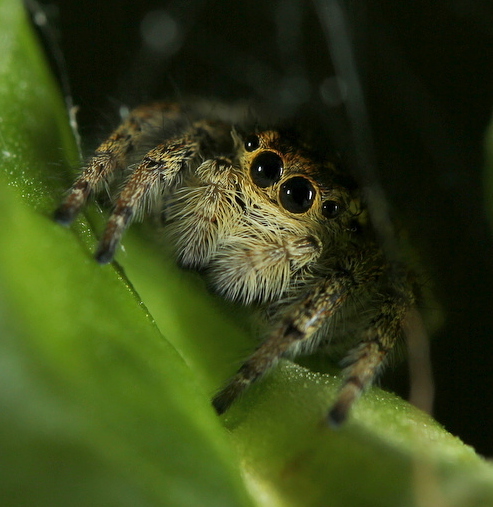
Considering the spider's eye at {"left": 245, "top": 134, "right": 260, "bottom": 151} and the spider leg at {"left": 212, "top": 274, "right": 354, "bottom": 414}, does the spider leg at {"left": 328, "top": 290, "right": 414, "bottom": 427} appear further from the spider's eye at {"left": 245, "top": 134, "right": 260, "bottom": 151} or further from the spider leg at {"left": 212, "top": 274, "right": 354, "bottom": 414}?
the spider's eye at {"left": 245, "top": 134, "right": 260, "bottom": 151}

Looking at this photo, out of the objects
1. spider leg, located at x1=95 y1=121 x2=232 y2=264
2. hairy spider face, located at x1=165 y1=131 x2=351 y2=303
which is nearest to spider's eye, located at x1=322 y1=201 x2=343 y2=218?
hairy spider face, located at x1=165 y1=131 x2=351 y2=303

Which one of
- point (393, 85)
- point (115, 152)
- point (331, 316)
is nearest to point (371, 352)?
point (331, 316)

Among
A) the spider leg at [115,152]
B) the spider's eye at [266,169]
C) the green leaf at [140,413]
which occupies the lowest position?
the green leaf at [140,413]

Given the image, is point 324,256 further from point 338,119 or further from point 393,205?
point 338,119

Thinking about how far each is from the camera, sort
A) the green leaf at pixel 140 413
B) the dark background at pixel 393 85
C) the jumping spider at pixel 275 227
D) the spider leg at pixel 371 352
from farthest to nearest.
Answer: the dark background at pixel 393 85
the jumping spider at pixel 275 227
the spider leg at pixel 371 352
the green leaf at pixel 140 413

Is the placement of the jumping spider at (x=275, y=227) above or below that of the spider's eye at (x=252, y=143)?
below

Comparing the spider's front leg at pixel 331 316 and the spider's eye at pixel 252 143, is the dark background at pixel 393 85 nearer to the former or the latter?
the spider's front leg at pixel 331 316

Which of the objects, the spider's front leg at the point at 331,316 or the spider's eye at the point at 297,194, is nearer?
the spider's front leg at the point at 331,316

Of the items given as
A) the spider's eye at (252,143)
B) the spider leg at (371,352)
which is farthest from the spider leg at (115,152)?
the spider leg at (371,352)
